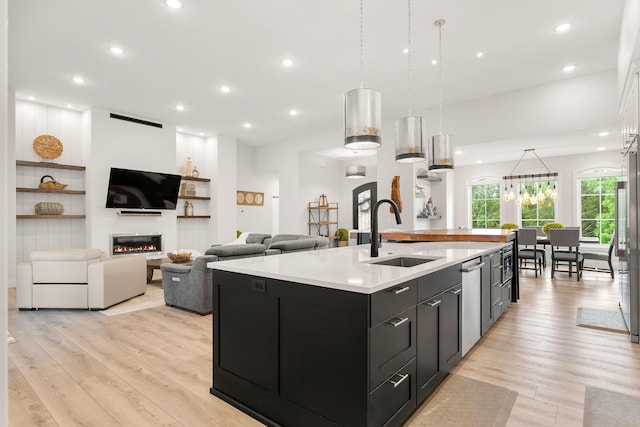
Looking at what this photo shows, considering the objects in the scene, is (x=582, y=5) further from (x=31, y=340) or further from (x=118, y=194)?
(x=118, y=194)

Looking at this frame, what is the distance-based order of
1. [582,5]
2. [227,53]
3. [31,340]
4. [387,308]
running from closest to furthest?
[387,308]
[31,340]
[582,5]
[227,53]

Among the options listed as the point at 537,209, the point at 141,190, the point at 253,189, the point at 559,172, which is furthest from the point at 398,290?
the point at 537,209

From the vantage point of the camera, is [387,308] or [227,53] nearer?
[387,308]

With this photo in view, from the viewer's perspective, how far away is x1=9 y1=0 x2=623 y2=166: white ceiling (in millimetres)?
3709

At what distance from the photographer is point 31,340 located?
3398 millimetres

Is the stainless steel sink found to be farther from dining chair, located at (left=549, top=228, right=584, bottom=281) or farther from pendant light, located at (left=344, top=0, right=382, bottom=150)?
dining chair, located at (left=549, top=228, right=584, bottom=281)

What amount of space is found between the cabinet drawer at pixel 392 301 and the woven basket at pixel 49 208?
23.5ft

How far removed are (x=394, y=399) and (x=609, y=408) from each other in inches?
58.4

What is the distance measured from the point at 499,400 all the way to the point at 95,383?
278 cm

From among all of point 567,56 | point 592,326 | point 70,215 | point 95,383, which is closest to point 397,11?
point 567,56

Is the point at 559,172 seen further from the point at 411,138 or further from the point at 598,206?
the point at 411,138

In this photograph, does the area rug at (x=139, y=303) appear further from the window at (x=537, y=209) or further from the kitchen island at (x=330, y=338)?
the window at (x=537, y=209)

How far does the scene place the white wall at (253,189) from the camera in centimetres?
1025

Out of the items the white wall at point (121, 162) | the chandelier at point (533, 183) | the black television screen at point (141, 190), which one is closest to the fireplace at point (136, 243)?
the white wall at point (121, 162)
